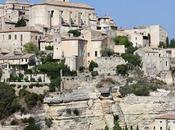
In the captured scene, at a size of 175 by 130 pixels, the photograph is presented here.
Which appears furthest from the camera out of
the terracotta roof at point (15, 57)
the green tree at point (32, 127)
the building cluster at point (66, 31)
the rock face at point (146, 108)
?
the building cluster at point (66, 31)

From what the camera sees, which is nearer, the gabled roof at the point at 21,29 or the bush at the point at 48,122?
the bush at the point at 48,122

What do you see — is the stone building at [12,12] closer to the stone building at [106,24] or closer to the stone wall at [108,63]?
the stone building at [106,24]

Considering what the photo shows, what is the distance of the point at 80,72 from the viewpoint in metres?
59.6

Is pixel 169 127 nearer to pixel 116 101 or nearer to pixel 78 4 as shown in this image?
pixel 116 101

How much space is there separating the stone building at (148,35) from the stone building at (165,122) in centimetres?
1395

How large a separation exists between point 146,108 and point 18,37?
1409cm

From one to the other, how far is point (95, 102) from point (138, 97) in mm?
2801

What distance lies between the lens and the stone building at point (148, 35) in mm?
67188

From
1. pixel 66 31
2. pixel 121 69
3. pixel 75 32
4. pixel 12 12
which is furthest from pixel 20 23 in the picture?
pixel 121 69

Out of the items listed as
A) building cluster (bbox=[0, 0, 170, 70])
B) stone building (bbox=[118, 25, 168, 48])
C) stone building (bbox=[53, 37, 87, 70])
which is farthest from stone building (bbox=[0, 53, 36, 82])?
stone building (bbox=[118, 25, 168, 48])

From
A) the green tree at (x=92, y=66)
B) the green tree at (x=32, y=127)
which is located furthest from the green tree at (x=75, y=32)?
the green tree at (x=32, y=127)

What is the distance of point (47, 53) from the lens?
62.2 meters

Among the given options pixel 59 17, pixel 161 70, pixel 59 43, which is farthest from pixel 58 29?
pixel 161 70

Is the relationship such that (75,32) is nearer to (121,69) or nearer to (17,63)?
(17,63)
